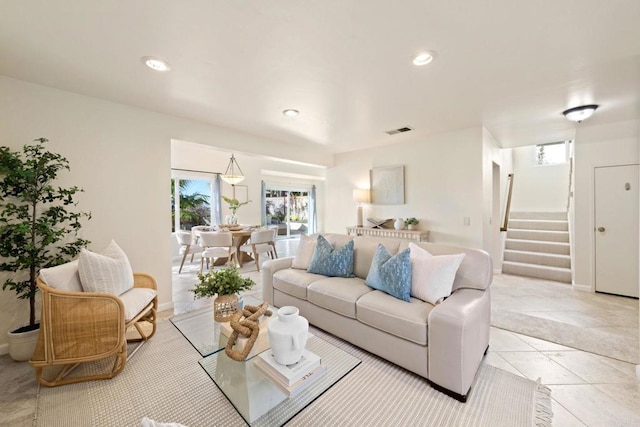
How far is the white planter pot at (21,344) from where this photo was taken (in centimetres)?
206

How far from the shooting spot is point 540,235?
497 cm

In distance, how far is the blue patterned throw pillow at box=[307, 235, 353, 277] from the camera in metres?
2.73

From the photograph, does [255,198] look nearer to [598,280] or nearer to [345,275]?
[345,275]

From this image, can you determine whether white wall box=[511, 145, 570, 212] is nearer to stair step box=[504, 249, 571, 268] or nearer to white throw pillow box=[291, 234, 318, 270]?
stair step box=[504, 249, 571, 268]

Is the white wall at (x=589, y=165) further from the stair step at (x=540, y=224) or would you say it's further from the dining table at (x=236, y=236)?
the dining table at (x=236, y=236)

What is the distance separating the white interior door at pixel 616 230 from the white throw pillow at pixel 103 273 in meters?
5.87

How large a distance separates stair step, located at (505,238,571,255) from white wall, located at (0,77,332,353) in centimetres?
588

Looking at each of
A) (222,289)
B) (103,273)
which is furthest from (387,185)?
(103,273)

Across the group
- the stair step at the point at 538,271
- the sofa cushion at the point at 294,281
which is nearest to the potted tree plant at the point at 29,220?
the sofa cushion at the point at 294,281

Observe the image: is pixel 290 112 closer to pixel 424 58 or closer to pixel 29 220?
pixel 424 58

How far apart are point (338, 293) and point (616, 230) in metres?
4.13

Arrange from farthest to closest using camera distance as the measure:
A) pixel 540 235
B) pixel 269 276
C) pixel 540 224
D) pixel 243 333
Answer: pixel 540 224 < pixel 540 235 < pixel 269 276 < pixel 243 333

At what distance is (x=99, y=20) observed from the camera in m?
1.54

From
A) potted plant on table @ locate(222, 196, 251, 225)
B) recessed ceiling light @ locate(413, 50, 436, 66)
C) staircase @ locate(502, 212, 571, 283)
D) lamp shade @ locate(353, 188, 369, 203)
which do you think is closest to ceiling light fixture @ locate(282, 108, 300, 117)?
recessed ceiling light @ locate(413, 50, 436, 66)
